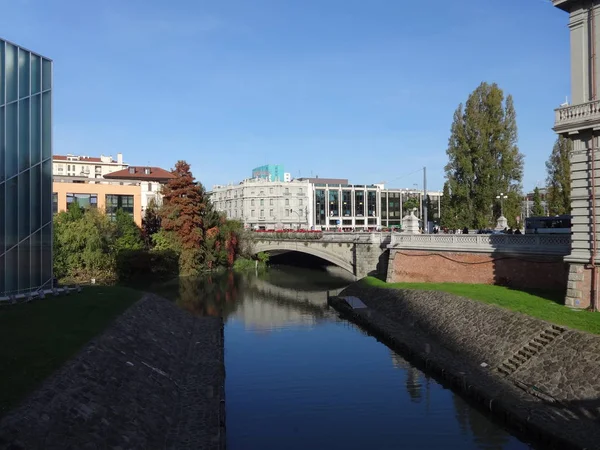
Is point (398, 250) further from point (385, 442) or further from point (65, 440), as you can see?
point (65, 440)

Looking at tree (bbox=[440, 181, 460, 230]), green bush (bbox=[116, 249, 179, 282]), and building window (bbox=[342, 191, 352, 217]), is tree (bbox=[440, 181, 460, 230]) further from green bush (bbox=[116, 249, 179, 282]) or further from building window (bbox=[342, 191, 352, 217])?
building window (bbox=[342, 191, 352, 217])

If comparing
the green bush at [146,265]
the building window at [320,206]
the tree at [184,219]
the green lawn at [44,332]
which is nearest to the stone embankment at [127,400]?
the green lawn at [44,332]

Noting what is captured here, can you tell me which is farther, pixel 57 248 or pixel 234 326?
pixel 57 248

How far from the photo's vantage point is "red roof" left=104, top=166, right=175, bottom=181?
11346 centimetres

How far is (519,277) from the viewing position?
32.2 metres

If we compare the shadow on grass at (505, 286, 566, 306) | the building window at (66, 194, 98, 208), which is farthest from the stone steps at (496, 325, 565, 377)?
the building window at (66, 194, 98, 208)

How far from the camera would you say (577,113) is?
24359mm

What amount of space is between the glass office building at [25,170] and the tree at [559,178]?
4446cm

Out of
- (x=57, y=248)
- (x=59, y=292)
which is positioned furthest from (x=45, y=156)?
(x=57, y=248)

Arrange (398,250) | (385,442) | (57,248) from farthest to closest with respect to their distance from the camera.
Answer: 1. (57,248)
2. (398,250)
3. (385,442)

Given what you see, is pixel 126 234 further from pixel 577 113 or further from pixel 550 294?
pixel 577 113

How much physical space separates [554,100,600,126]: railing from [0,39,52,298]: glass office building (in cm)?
2795

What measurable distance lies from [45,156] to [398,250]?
1073 inches

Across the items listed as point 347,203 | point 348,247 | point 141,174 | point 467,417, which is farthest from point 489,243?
point 347,203
